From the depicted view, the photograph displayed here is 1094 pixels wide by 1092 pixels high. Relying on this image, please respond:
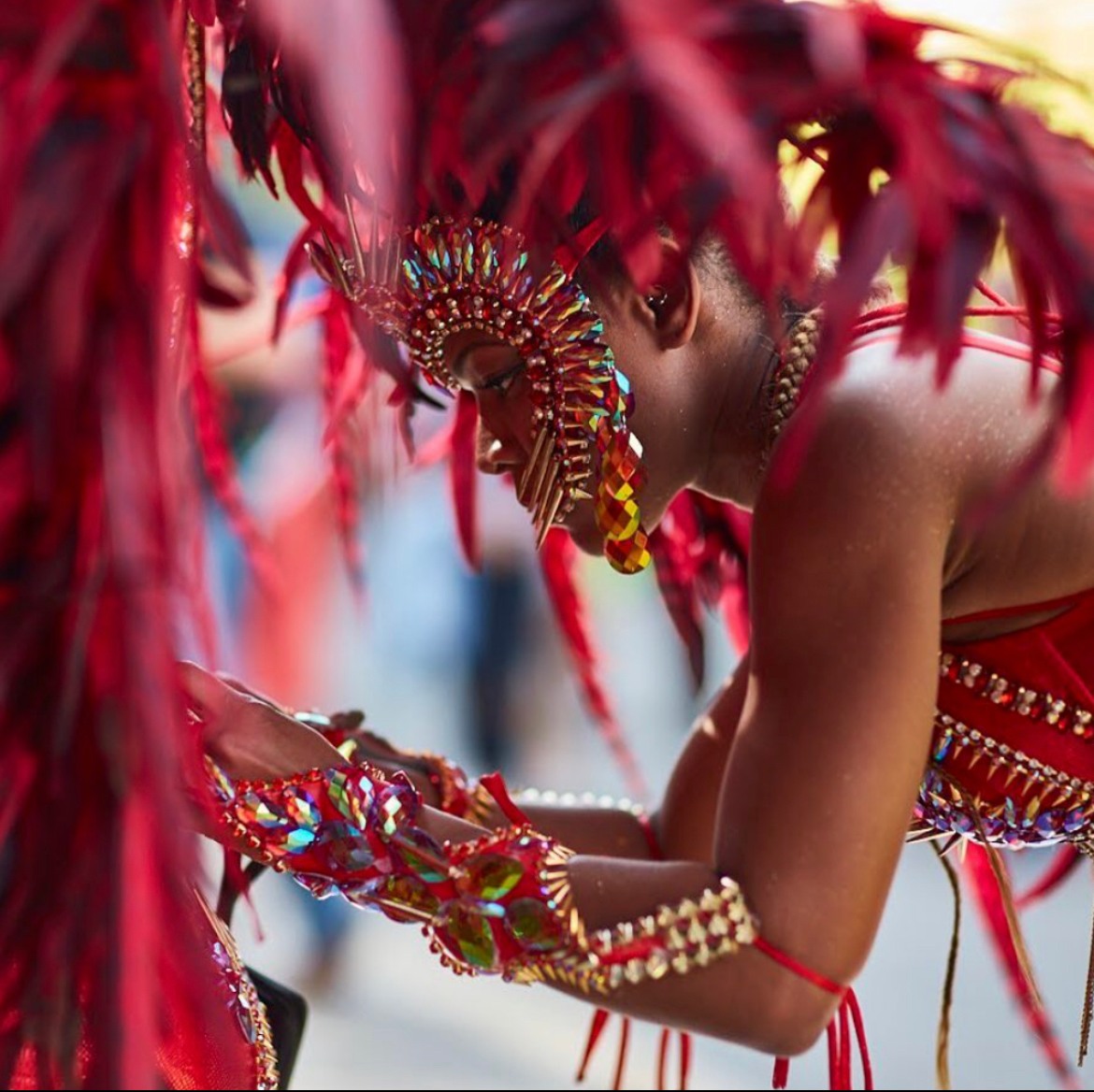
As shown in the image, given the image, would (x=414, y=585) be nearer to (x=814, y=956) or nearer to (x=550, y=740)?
(x=550, y=740)

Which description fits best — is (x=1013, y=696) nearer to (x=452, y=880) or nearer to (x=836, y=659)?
(x=836, y=659)

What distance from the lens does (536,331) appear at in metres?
1.47

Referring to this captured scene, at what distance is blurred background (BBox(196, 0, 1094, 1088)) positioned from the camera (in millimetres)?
2248

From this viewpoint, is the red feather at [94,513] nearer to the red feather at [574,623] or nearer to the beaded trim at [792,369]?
the beaded trim at [792,369]

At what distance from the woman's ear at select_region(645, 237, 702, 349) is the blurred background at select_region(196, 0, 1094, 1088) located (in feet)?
0.86

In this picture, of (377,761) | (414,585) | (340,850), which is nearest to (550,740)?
(414,585)

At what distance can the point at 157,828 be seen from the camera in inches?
41.2

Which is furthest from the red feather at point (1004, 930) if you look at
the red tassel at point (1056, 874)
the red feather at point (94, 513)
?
the red feather at point (94, 513)

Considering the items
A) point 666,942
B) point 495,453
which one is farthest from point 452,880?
point 495,453

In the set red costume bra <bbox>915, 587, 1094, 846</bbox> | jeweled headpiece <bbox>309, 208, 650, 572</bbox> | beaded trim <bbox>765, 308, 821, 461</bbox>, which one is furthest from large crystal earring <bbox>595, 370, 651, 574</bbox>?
red costume bra <bbox>915, 587, 1094, 846</bbox>

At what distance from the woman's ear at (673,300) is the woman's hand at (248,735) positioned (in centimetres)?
43

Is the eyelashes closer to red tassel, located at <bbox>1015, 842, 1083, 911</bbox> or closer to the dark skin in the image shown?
the dark skin

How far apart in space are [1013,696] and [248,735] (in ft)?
2.02

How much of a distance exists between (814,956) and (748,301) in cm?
56
